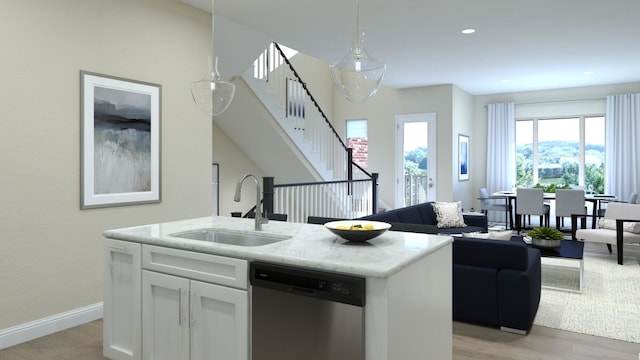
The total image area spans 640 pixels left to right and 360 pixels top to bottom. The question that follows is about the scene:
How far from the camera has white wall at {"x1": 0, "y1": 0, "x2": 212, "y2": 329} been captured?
3.17 meters

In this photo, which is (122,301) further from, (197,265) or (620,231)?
(620,231)

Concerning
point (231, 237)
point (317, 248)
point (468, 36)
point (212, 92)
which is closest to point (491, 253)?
point (317, 248)

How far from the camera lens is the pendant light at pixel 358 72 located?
320 centimetres

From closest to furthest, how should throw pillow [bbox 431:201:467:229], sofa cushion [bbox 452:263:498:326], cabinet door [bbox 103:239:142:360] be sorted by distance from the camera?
1. cabinet door [bbox 103:239:142:360]
2. sofa cushion [bbox 452:263:498:326]
3. throw pillow [bbox 431:201:467:229]

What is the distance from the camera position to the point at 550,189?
782cm

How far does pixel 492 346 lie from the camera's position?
10.4ft

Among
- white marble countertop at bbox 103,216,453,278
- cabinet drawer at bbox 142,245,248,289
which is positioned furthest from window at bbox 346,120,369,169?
cabinet drawer at bbox 142,245,248,289

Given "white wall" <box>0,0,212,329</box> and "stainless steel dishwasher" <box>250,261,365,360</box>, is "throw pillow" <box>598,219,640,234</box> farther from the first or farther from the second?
"white wall" <box>0,0,212,329</box>

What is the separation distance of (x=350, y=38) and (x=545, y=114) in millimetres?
5846

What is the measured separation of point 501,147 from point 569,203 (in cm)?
268

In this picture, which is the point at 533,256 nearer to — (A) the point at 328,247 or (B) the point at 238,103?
(A) the point at 328,247

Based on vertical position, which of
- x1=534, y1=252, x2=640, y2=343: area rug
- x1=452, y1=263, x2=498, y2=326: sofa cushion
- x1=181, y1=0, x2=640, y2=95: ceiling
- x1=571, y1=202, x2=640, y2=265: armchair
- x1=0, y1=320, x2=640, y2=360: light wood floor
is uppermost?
x1=181, y1=0, x2=640, y2=95: ceiling

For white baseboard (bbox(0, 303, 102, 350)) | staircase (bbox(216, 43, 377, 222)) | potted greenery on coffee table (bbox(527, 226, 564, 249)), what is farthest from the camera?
staircase (bbox(216, 43, 377, 222))

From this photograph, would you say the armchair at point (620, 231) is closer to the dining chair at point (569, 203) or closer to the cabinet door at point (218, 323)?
the dining chair at point (569, 203)
